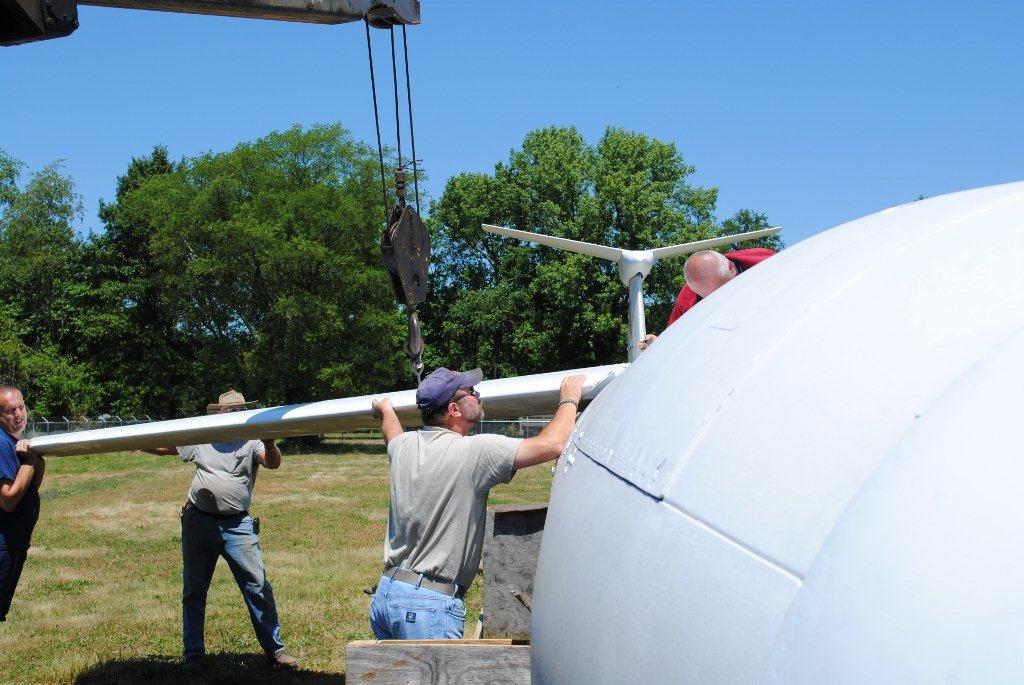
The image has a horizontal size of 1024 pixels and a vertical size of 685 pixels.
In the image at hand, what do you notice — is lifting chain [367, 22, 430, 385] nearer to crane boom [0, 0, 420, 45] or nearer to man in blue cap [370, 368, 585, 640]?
crane boom [0, 0, 420, 45]

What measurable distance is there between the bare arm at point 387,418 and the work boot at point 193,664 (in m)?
4.18

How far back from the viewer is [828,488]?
53.7 inches

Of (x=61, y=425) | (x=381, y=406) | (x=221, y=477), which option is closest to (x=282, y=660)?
(x=221, y=477)

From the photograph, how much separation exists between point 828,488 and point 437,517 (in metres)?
2.75

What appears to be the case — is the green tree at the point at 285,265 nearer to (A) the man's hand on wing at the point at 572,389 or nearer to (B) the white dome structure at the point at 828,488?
(A) the man's hand on wing at the point at 572,389

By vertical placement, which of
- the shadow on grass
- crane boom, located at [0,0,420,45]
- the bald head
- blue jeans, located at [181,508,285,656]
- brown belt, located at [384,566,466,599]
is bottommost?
the shadow on grass

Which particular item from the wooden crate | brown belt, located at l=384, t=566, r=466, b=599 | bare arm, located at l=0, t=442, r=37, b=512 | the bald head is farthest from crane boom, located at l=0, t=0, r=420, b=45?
the wooden crate

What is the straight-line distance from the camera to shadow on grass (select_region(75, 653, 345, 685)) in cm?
734

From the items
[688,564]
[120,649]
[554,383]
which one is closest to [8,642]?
[120,649]

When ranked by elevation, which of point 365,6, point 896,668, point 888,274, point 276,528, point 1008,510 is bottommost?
point 276,528

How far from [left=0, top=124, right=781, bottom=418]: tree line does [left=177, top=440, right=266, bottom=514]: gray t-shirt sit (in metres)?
35.7

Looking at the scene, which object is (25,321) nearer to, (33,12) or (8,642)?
(8,642)

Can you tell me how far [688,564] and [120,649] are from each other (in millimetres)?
8247

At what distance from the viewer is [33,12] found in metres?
5.15
